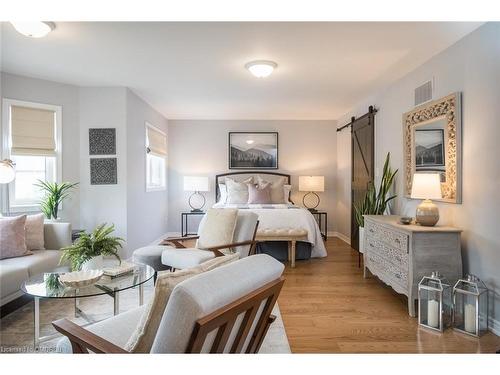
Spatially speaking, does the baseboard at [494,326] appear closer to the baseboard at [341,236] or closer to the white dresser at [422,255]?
the white dresser at [422,255]

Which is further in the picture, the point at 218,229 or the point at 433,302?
the point at 218,229

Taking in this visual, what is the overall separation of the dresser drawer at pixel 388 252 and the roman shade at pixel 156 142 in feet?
12.5

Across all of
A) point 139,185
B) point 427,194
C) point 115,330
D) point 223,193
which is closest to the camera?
point 115,330

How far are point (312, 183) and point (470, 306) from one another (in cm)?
382

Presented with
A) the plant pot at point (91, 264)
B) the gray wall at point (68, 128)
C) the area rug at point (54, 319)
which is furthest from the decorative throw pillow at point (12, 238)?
the gray wall at point (68, 128)

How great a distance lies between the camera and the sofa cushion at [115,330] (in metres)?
1.42

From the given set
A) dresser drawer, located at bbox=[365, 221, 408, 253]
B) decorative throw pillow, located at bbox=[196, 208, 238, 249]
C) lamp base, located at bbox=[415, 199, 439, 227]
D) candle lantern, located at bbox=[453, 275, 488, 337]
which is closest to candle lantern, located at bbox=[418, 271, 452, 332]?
candle lantern, located at bbox=[453, 275, 488, 337]

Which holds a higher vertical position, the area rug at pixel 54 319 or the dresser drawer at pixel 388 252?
the dresser drawer at pixel 388 252

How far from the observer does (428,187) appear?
2.72 m

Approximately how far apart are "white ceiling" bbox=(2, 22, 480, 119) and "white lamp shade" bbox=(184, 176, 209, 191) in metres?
1.78

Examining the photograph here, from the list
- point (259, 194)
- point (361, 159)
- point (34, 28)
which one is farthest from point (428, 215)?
point (34, 28)

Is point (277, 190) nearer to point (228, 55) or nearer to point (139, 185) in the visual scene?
point (139, 185)

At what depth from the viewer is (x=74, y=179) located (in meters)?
4.20
